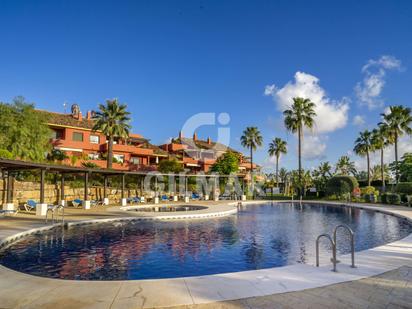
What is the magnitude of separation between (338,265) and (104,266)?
6.47 meters

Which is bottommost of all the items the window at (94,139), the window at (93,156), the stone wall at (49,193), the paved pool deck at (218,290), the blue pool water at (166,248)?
the blue pool water at (166,248)

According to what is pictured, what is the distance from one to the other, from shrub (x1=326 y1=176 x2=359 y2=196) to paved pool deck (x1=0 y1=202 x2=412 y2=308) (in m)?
33.6

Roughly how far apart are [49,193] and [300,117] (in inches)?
A: 1367

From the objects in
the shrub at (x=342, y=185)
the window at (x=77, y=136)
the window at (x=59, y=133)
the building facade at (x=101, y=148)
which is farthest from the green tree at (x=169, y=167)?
the shrub at (x=342, y=185)

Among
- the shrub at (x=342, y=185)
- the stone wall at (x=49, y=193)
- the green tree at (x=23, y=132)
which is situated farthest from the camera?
the shrub at (x=342, y=185)

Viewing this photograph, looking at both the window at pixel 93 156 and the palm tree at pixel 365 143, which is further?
the palm tree at pixel 365 143

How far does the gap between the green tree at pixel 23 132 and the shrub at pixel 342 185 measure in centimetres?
3564

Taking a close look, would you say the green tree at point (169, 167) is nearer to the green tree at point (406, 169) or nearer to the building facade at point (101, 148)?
the building facade at point (101, 148)

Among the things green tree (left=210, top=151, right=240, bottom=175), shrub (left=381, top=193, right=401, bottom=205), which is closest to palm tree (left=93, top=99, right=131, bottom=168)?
green tree (left=210, top=151, right=240, bottom=175)

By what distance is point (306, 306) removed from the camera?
4.79 meters

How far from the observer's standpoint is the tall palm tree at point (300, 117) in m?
44.2

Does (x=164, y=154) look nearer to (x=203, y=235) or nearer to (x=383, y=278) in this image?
(x=203, y=235)

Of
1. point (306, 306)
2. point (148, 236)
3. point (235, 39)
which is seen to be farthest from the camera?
point (235, 39)

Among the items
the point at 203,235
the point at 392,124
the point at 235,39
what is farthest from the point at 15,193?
the point at 392,124
